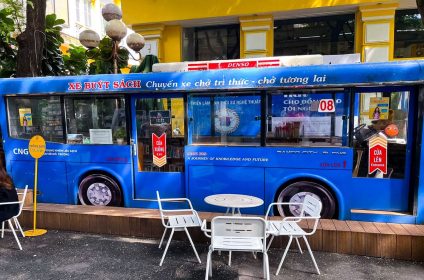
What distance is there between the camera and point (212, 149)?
5336 mm

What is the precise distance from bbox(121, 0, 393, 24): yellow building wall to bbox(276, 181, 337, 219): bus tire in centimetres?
687

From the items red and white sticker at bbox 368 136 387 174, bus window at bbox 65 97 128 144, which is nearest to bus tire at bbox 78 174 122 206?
bus window at bbox 65 97 128 144

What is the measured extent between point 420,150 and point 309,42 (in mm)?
7253

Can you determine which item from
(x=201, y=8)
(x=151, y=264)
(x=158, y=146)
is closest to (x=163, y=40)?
(x=201, y=8)

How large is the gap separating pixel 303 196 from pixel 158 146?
8.05 ft

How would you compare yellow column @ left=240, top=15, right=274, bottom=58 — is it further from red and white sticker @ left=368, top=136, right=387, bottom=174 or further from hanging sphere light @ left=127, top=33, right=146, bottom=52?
red and white sticker @ left=368, top=136, right=387, bottom=174

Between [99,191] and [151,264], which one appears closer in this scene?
[151,264]

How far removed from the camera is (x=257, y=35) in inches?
429

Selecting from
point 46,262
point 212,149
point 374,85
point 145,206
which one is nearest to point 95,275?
point 46,262

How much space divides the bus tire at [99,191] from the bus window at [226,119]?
167cm

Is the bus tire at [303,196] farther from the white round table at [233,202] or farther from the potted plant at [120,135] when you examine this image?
the potted plant at [120,135]

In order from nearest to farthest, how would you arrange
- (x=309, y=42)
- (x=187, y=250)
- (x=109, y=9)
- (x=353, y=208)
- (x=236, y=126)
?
1. (x=187, y=250)
2. (x=353, y=208)
3. (x=236, y=126)
4. (x=109, y=9)
5. (x=309, y=42)

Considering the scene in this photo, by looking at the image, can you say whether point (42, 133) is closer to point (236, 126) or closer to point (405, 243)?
point (236, 126)

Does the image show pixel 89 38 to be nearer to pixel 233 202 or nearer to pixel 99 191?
pixel 99 191
